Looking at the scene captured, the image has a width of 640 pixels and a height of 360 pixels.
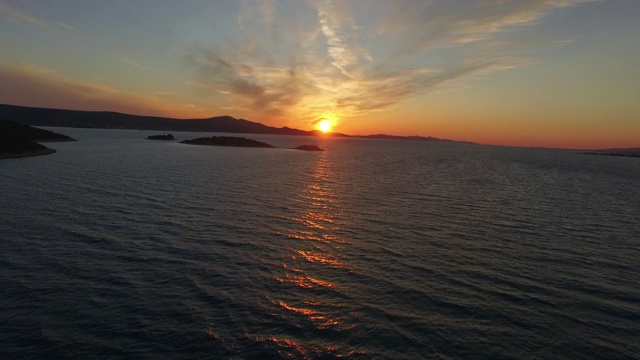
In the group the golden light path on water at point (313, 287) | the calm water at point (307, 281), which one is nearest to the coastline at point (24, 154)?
the calm water at point (307, 281)

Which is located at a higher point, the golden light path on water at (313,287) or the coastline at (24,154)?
the coastline at (24,154)

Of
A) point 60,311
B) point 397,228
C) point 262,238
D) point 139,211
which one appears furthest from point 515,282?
point 139,211

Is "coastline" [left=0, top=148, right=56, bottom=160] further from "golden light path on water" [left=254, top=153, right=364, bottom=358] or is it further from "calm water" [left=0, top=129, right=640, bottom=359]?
"golden light path on water" [left=254, top=153, right=364, bottom=358]

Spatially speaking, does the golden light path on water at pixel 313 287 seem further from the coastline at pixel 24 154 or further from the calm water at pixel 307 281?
the coastline at pixel 24 154

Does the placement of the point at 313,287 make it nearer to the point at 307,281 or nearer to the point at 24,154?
the point at 307,281

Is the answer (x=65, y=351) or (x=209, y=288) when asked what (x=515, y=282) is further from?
(x=65, y=351)

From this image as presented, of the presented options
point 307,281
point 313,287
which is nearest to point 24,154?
point 307,281
